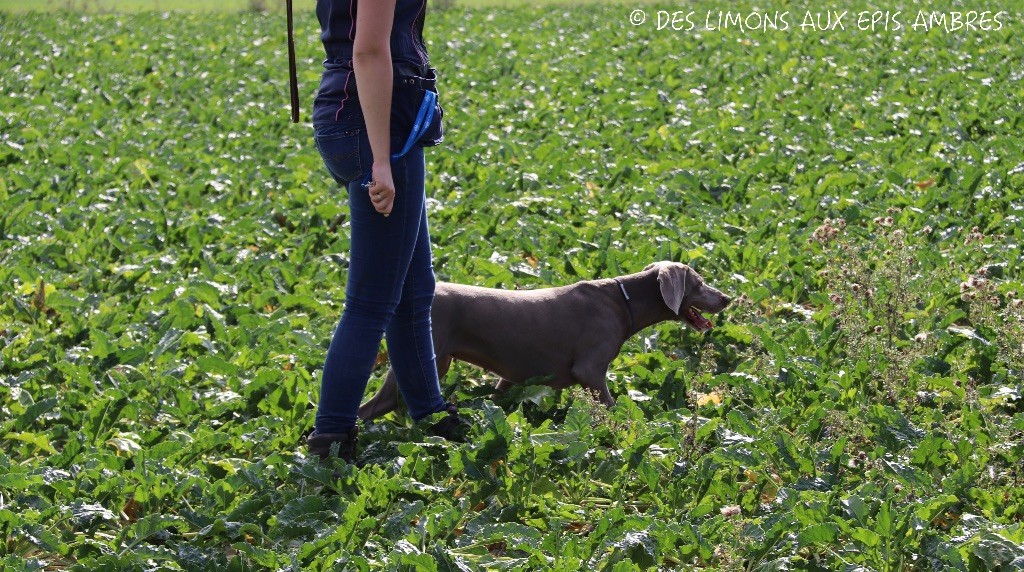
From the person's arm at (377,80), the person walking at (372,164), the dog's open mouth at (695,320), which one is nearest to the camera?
the person's arm at (377,80)

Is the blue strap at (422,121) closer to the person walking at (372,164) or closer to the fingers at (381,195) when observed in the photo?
the person walking at (372,164)

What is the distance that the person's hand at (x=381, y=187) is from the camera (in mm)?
4219

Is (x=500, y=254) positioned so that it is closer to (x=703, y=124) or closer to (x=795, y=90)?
(x=703, y=124)

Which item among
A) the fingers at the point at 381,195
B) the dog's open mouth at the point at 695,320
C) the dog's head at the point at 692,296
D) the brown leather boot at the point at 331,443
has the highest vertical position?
the fingers at the point at 381,195

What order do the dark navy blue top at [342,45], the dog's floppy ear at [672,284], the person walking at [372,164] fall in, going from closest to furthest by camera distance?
the person walking at [372,164] < the dark navy blue top at [342,45] < the dog's floppy ear at [672,284]

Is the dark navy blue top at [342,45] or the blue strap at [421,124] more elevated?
the dark navy blue top at [342,45]

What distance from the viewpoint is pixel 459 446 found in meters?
Result: 4.85

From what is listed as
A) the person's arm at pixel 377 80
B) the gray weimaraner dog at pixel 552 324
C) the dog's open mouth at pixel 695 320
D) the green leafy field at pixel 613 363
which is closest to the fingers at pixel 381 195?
the person's arm at pixel 377 80

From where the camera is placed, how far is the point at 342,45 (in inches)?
170

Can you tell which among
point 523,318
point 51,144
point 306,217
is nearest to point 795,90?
point 306,217

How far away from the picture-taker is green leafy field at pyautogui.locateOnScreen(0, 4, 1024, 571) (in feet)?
13.8

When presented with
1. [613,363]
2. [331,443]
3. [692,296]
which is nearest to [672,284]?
[692,296]

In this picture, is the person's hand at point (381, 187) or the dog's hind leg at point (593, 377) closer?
the person's hand at point (381, 187)

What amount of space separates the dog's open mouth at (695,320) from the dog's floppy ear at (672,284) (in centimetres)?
11
